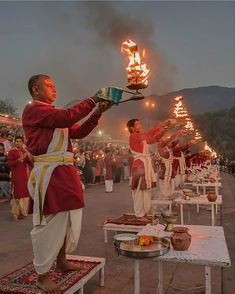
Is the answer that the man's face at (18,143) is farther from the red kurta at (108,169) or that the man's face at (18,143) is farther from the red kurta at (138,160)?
the red kurta at (108,169)

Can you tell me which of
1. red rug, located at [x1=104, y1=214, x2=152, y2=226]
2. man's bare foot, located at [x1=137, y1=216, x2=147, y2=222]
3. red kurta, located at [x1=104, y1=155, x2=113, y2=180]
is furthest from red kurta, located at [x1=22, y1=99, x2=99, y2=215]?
red kurta, located at [x1=104, y1=155, x2=113, y2=180]

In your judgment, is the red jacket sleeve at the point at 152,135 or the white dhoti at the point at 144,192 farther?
the white dhoti at the point at 144,192

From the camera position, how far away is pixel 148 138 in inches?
305

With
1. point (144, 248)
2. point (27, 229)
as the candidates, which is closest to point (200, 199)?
point (27, 229)

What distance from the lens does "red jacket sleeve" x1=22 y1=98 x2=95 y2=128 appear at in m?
3.61

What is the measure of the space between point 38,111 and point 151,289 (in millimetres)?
2534

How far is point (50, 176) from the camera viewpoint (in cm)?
382

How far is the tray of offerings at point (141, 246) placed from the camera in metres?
3.34

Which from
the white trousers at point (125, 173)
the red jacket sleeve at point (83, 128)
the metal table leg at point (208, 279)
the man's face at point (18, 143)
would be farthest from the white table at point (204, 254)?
the white trousers at point (125, 173)

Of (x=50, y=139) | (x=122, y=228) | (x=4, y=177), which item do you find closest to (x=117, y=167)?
(x=4, y=177)

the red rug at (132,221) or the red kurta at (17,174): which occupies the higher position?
the red kurta at (17,174)

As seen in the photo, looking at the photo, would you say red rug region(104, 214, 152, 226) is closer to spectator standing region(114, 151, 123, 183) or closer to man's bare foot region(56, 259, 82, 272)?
man's bare foot region(56, 259, 82, 272)

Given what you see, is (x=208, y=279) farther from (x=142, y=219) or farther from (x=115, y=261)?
(x=142, y=219)

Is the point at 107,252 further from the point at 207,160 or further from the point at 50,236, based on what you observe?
the point at 207,160
